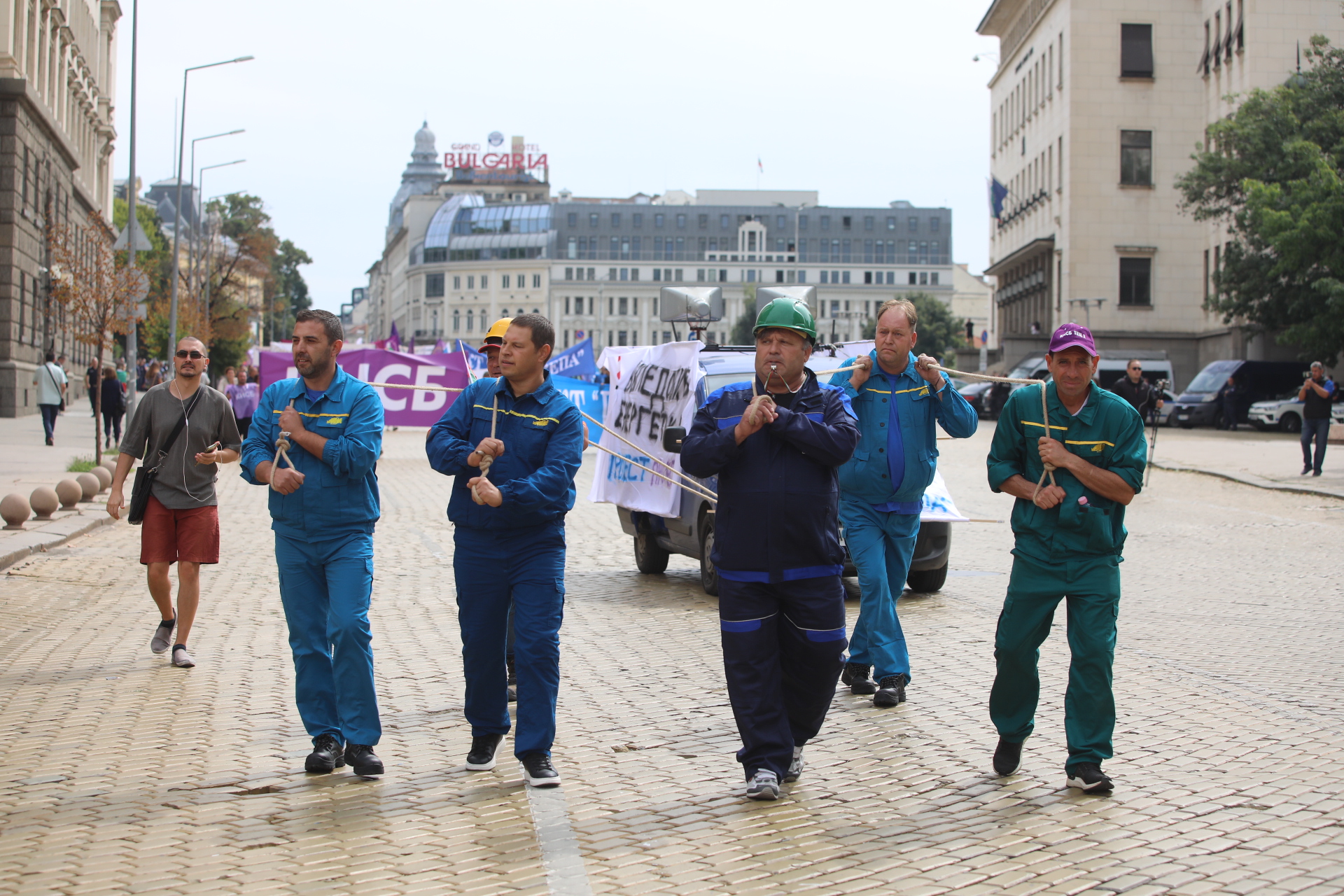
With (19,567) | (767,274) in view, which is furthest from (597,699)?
(767,274)

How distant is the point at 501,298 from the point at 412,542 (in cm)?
14903

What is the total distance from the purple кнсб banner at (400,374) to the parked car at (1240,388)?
1058 inches

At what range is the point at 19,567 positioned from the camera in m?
12.8

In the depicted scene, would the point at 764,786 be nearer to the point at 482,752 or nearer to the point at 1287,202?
the point at 482,752

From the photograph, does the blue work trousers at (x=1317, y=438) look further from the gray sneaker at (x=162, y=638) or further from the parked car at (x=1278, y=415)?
the gray sneaker at (x=162, y=638)

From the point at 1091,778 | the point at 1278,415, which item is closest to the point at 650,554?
the point at 1091,778

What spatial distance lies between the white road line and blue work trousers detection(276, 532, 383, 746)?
2.55 feet

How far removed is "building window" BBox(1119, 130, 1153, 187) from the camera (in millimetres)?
64625

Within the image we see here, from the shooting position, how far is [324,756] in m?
5.74

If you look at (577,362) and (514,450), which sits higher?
(577,362)

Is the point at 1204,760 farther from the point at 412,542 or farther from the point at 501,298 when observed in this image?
the point at 501,298

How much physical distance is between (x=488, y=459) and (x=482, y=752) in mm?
1203

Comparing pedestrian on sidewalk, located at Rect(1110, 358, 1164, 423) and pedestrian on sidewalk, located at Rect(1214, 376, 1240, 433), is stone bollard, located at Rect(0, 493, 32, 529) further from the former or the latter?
pedestrian on sidewalk, located at Rect(1214, 376, 1240, 433)

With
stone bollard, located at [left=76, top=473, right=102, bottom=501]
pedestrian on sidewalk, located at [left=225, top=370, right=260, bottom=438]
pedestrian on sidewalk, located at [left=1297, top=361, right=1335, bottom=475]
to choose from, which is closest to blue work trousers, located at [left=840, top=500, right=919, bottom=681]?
stone bollard, located at [left=76, top=473, right=102, bottom=501]
